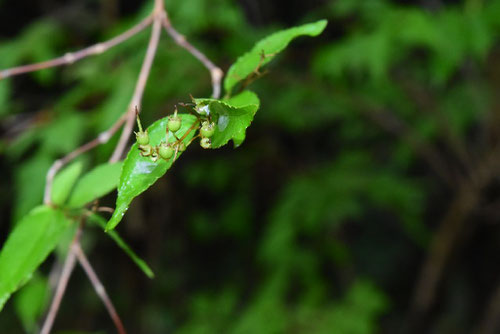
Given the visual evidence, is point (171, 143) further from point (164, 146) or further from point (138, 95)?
point (138, 95)

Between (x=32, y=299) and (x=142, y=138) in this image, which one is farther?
(x=32, y=299)

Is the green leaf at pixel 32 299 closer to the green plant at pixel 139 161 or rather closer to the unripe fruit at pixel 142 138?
the green plant at pixel 139 161

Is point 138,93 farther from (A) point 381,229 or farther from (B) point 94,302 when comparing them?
(A) point 381,229

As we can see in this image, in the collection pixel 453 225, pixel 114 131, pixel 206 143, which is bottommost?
pixel 453 225

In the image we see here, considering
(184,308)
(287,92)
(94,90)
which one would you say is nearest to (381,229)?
(184,308)

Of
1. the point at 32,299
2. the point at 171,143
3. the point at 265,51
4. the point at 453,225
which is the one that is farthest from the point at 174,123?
the point at 453,225

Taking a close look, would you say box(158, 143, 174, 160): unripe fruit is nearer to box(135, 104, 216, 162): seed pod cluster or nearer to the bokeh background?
box(135, 104, 216, 162): seed pod cluster

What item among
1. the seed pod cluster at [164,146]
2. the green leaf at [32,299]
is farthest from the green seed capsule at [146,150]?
the green leaf at [32,299]
